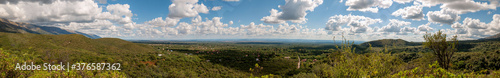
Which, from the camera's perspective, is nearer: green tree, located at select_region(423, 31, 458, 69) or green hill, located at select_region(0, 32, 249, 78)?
green tree, located at select_region(423, 31, 458, 69)

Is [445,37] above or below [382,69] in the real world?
above

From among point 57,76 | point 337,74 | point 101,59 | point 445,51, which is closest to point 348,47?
point 337,74

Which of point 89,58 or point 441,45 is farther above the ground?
point 441,45

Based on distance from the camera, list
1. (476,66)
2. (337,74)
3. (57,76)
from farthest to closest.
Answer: (476,66)
(337,74)
(57,76)

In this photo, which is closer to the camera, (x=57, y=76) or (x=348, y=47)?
(x=57, y=76)

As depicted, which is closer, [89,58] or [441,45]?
[441,45]

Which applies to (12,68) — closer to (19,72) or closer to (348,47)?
(19,72)

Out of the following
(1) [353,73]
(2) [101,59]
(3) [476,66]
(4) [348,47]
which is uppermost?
(4) [348,47]

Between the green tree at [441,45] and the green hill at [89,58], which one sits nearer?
the green tree at [441,45]

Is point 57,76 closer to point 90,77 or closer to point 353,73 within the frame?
point 90,77

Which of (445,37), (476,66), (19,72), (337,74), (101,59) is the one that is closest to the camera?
(19,72)
